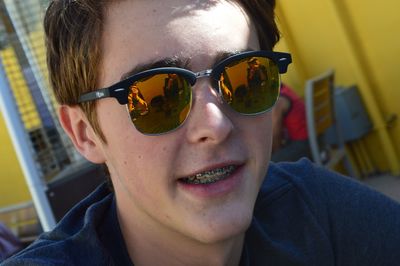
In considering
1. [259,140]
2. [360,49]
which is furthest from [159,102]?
[360,49]

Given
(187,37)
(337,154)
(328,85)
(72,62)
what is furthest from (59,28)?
(337,154)

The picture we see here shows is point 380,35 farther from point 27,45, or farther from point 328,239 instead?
point 328,239

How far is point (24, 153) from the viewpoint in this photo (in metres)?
3.07

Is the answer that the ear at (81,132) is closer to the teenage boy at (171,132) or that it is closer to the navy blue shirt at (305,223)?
the teenage boy at (171,132)

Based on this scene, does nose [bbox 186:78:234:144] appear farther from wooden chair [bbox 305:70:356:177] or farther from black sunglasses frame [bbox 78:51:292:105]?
wooden chair [bbox 305:70:356:177]

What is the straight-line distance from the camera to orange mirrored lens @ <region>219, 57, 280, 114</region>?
4.01 ft

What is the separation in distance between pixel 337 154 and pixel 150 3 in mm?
3373

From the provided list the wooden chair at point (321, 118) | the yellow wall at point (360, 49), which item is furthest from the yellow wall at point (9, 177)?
→ the wooden chair at point (321, 118)

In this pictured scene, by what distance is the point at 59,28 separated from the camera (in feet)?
4.56

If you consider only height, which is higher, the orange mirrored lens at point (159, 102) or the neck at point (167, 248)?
the orange mirrored lens at point (159, 102)

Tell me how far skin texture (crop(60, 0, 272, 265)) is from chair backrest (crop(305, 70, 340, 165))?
2.55m

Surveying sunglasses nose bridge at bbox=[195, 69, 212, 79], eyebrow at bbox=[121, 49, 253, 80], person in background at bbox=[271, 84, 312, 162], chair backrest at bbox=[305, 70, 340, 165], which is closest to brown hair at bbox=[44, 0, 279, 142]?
eyebrow at bbox=[121, 49, 253, 80]

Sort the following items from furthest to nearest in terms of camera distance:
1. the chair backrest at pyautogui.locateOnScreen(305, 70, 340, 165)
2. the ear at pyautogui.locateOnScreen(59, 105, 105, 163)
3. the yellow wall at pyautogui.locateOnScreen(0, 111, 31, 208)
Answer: the yellow wall at pyautogui.locateOnScreen(0, 111, 31, 208) → the chair backrest at pyautogui.locateOnScreen(305, 70, 340, 165) → the ear at pyautogui.locateOnScreen(59, 105, 105, 163)

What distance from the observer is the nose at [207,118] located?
1.15 m
